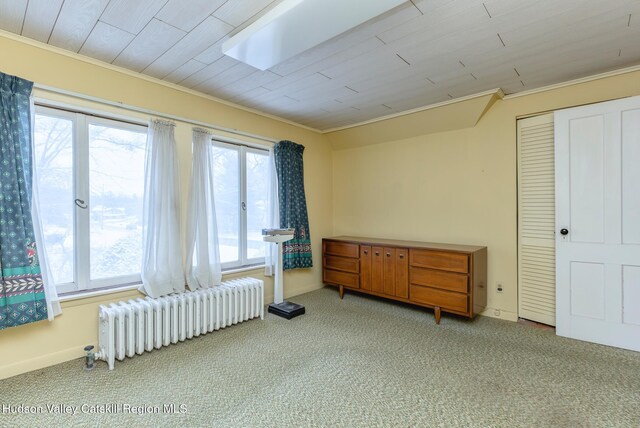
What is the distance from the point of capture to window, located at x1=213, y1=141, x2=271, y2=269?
11.4ft

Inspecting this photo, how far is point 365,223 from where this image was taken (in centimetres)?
453

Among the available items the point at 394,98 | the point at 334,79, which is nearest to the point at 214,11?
the point at 334,79

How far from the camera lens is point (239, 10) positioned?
186cm

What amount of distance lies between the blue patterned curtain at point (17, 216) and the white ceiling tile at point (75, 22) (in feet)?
1.29

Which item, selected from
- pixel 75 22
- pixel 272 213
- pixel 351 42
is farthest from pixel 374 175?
pixel 75 22

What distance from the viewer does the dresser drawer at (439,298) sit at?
308cm

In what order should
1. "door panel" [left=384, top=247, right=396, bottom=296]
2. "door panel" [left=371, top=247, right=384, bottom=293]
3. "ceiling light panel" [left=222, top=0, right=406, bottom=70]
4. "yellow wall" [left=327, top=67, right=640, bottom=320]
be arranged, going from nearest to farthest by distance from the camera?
"ceiling light panel" [left=222, top=0, right=406, bottom=70], "yellow wall" [left=327, top=67, right=640, bottom=320], "door panel" [left=384, top=247, right=396, bottom=296], "door panel" [left=371, top=247, right=384, bottom=293]

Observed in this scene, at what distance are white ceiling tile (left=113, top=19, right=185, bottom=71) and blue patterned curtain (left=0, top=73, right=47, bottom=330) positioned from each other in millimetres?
688

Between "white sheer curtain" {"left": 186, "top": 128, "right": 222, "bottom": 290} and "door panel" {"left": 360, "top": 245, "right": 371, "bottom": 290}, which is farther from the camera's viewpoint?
"door panel" {"left": 360, "top": 245, "right": 371, "bottom": 290}

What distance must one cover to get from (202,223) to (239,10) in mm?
1959

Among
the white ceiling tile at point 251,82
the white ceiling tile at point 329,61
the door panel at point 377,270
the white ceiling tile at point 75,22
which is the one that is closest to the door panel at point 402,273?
the door panel at point 377,270

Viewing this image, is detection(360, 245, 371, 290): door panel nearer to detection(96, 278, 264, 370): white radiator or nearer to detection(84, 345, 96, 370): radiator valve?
detection(96, 278, 264, 370): white radiator

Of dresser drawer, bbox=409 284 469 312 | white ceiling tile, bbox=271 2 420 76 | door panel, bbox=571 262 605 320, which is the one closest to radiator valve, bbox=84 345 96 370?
white ceiling tile, bbox=271 2 420 76

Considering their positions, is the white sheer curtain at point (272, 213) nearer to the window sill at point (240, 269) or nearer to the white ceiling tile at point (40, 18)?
the window sill at point (240, 269)
